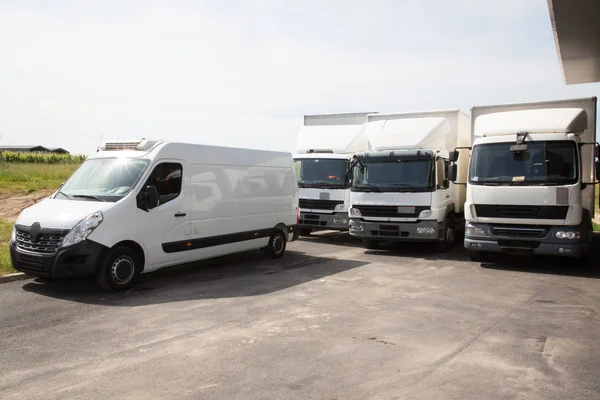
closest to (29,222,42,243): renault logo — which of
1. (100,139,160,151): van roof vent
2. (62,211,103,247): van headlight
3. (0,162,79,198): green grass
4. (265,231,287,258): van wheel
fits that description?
(62,211,103,247): van headlight

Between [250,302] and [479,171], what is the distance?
6.02 metres

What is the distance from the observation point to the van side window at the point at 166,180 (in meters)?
8.64

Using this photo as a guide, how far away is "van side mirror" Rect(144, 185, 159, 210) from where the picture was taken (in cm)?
836

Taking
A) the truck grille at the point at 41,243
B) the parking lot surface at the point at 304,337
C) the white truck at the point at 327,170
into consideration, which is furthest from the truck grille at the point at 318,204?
the truck grille at the point at 41,243

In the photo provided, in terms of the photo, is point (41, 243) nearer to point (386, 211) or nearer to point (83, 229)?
point (83, 229)

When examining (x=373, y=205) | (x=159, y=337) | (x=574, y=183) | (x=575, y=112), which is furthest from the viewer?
(x=373, y=205)

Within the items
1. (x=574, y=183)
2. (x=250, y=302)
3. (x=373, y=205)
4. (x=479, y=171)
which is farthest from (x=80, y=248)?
(x=574, y=183)

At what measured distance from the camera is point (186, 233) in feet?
29.9

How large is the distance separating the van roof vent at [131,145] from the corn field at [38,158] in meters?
40.6

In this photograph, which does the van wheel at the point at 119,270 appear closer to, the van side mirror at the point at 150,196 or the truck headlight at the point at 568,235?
the van side mirror at the point at 150,196

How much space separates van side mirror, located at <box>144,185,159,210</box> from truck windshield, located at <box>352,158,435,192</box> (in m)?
5.84

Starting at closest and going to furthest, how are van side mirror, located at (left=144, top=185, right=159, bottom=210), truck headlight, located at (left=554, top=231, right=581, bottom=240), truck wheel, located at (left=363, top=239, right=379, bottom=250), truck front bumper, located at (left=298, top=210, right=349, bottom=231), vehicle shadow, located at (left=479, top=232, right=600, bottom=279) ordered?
van side mirror, located at (left=144, top=185, right=159, bottom=210)
truck headlight, located at (left=554, top=231, right=581, bottom=240)
vehicle shadow, located at (left=479, top=232, right=600, bottom=279)
truck wheel, located at (left=363, top=239, right=379, bottom=250)
truck front bumper, located at (left=298, top=210, right=349, bottom=231)

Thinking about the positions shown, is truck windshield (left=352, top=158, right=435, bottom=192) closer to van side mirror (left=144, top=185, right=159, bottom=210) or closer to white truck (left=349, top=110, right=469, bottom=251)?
white truck (left=349, top=110, right=469, bottom=251)

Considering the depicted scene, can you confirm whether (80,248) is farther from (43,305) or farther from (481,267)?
(481,267)
